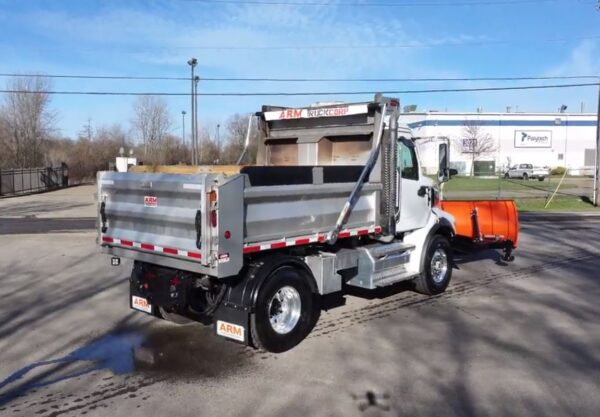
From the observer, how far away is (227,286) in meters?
5.82

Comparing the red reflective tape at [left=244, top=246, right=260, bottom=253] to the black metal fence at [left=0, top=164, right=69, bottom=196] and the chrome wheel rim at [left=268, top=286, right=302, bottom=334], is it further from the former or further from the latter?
the black metal fence at [left=0, top=164, right=69, bottom=196]

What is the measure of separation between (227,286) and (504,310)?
4160mm

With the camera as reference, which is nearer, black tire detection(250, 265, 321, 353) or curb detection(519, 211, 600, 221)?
black tire detection(250, 265, 321, 353)

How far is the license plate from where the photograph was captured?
21.1 feet

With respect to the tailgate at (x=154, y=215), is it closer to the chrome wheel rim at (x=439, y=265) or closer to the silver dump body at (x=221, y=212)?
the silver dump body at (x=221, y=212)

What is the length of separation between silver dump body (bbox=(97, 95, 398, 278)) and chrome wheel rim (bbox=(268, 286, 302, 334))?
55cm

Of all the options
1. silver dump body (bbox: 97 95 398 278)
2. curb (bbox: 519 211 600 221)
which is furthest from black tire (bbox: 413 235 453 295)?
curb (bbox: 519 211 600 221)

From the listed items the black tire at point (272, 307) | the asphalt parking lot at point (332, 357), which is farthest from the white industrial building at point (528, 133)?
the black tire at point (272, 307)

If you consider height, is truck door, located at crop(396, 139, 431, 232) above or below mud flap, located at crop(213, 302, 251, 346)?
above

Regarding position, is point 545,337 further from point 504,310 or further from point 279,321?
point 279,321

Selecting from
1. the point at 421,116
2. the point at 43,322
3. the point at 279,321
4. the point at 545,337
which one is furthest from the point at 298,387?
the point at 421,116

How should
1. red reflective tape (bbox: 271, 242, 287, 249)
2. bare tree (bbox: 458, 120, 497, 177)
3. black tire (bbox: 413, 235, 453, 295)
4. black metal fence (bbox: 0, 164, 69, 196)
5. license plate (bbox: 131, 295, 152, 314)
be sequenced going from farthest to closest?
bare tree (bbox: 458, 120, 497, 177), black metal fence (bbox: 0, 164, 69, 196), black tire (bbox: 413, 235, 453, 295), license plate (bbox: 131, 295, 152, 314), red reflective tape (bbox: 271, 242, 287, 249)

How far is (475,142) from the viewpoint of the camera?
71.4 m

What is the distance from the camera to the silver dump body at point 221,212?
525cm
